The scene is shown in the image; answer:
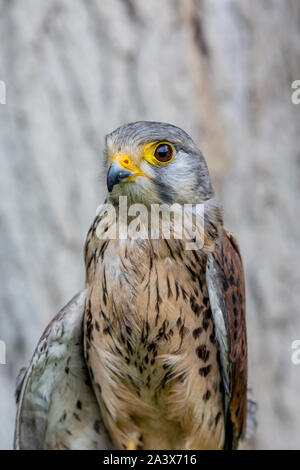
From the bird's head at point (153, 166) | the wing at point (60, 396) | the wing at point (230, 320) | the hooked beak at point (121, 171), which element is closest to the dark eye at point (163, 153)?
the bird's head at point (153, 166)

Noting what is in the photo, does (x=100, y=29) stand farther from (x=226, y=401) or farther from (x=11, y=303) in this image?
(x=226, y=401)

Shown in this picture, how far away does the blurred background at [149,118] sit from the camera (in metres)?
4.09

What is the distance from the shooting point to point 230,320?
2.82 m

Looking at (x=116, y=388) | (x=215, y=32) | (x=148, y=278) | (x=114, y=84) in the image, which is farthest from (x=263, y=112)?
(x=116, y=388)

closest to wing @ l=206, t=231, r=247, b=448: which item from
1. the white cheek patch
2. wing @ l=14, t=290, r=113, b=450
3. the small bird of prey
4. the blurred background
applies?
the small bird of prey

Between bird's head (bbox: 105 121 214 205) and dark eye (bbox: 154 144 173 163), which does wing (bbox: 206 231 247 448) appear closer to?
bird's head (bbox: 105 121 214 205)

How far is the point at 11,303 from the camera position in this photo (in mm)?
4301

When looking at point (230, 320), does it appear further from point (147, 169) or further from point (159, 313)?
point (147, 169)

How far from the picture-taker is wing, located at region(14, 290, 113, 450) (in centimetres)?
299

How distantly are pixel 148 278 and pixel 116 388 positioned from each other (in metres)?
0.57

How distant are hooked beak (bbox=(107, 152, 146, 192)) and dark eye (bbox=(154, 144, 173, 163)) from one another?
0.12 m

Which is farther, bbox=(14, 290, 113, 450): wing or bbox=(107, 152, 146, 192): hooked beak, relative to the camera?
bbox=(14, 290, 113, 450): wing

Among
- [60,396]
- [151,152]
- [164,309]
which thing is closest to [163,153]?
→ [151,152]

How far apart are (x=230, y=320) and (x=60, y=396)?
0.99m
